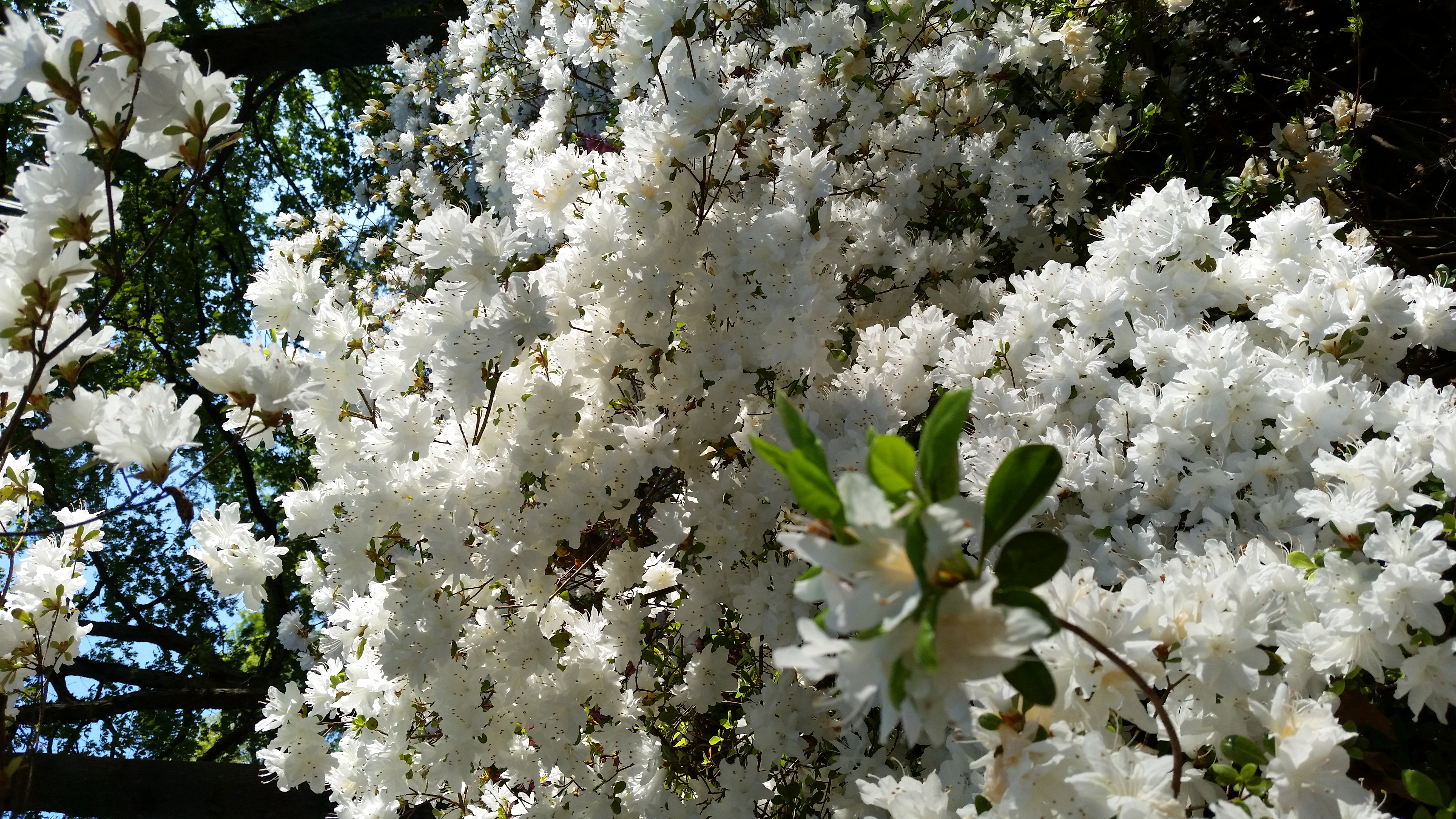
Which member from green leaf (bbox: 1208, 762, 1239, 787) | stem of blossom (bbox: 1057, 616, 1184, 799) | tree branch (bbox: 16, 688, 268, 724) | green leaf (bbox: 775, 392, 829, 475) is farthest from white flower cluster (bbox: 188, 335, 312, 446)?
tree branch (bbox: 16, 688, 268, 724)

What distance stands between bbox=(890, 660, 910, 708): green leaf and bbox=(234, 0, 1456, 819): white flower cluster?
1.42ft

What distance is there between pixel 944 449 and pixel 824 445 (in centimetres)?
102

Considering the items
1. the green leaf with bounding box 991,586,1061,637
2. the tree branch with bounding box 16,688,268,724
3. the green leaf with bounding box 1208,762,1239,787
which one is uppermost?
the tree branch with bounding box 16,688,268,724

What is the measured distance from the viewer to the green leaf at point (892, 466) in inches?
29.8

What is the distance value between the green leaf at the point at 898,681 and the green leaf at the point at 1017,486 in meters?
0.14

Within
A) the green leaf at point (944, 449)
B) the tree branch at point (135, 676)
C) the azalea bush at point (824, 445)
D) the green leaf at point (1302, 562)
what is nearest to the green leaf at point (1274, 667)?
the azalea bush at point (824, 445)

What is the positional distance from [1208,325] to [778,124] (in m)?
1.35

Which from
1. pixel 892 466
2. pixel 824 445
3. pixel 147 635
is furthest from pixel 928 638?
pixel 147 635

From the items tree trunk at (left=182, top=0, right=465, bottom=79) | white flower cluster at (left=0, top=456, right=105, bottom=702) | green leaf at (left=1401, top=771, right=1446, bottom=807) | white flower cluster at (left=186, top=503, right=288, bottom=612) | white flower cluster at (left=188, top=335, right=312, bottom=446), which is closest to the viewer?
green leaf at (left=1401, top=771, right=1446, bottom=807)

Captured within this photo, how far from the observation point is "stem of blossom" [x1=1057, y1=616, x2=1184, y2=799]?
0.74 meters

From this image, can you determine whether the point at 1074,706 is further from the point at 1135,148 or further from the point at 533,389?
the point at 1135,148

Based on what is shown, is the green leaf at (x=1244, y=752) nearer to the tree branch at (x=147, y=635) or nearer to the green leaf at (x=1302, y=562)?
the green leaf at (x=1302, y=562)

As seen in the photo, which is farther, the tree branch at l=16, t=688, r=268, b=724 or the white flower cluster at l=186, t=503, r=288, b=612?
the tree branch at l=16, t=688, r=268, b=724

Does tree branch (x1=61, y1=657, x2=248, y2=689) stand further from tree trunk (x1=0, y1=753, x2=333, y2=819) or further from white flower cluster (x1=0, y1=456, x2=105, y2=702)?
white flower cluster (x1=0, y1=456, x2=105, y2=702)
